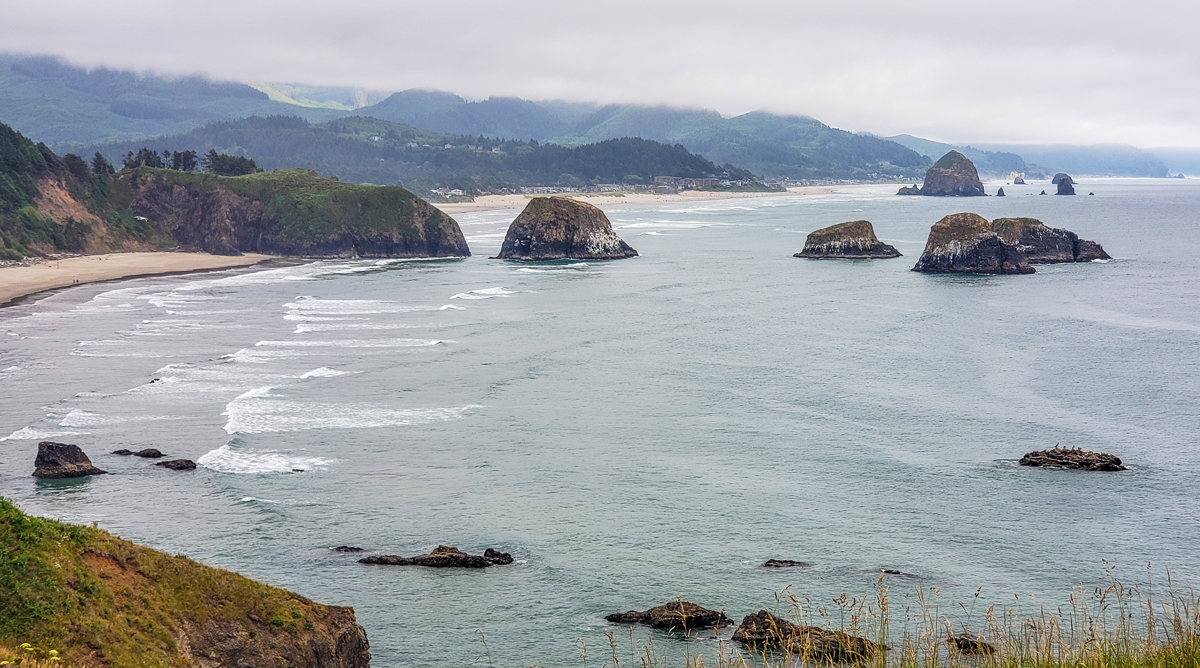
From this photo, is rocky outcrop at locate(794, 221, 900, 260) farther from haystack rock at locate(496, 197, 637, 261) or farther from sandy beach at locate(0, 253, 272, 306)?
sandy beach at locate(0, 253, 272, 306)

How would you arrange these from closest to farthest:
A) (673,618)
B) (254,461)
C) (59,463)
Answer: (673,618)
(59,463)
(254,461)

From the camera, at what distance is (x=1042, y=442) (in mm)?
39219

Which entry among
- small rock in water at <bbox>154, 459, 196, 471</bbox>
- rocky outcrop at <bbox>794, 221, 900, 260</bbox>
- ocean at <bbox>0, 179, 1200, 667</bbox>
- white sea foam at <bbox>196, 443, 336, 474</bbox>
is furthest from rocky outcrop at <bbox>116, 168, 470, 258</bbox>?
small rock in water at <bbox>154, 459, 196, 471</bbox>

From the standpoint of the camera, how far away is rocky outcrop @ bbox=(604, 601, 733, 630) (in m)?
23.0

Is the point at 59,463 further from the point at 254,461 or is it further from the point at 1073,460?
the point at 1073,460

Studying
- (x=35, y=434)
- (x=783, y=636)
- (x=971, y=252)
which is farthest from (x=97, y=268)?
(x=783, y=636)

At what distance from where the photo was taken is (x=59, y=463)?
34.1 m

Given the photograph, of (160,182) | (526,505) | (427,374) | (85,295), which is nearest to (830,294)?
(427,374)

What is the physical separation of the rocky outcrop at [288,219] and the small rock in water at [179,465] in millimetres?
96907

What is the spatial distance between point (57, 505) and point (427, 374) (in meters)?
23.5

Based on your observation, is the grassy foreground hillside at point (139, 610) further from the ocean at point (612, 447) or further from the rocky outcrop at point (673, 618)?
the rocky outcrop at point (673, 618)

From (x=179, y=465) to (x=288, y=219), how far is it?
101866 millimetres

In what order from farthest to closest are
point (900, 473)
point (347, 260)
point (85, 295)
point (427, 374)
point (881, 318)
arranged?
point (347, 260) < point (85, 295) < point (881, 318) < point (427, 374) < point (900, 473)

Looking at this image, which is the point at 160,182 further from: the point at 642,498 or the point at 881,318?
the point at 642,498
